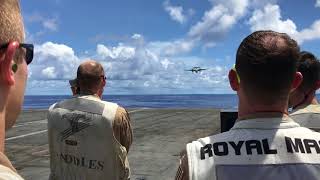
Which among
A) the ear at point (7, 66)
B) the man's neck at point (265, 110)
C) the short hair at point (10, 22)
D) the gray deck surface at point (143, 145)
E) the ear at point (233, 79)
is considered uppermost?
the short hair at point (10, 22)

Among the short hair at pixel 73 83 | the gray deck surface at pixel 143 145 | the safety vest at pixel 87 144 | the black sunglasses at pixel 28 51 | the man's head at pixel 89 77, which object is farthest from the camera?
the gray deck surface at pixel 143 145

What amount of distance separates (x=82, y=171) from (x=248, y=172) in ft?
9.15

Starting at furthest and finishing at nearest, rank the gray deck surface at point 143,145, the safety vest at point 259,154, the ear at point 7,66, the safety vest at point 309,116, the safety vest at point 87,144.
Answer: the gray deck surface at point 143,145
the safety vest at point 87,144
the safety vest at point 309,116
the safety vest at point 259,154
the ear at point 7,66

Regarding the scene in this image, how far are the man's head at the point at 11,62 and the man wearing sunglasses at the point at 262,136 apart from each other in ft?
3.55

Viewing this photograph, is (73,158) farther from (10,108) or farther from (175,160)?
(175,160)

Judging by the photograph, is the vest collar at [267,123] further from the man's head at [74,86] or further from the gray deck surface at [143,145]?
the gray deck surface at [143,145]

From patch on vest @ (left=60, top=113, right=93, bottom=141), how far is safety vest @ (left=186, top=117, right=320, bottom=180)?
2.55 metres

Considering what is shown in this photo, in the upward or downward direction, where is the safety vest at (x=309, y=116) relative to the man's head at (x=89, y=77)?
downward

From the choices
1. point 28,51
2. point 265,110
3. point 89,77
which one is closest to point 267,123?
point 265,110

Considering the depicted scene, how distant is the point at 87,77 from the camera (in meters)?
5.23

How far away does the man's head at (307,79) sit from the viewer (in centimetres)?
428

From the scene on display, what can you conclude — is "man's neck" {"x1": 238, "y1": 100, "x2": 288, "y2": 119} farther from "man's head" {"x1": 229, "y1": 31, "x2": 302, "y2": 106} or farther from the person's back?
the person's back

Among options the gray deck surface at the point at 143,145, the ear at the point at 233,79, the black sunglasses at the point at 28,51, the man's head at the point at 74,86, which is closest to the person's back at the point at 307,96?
the ear at the point at 233,79

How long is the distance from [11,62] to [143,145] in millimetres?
14238
